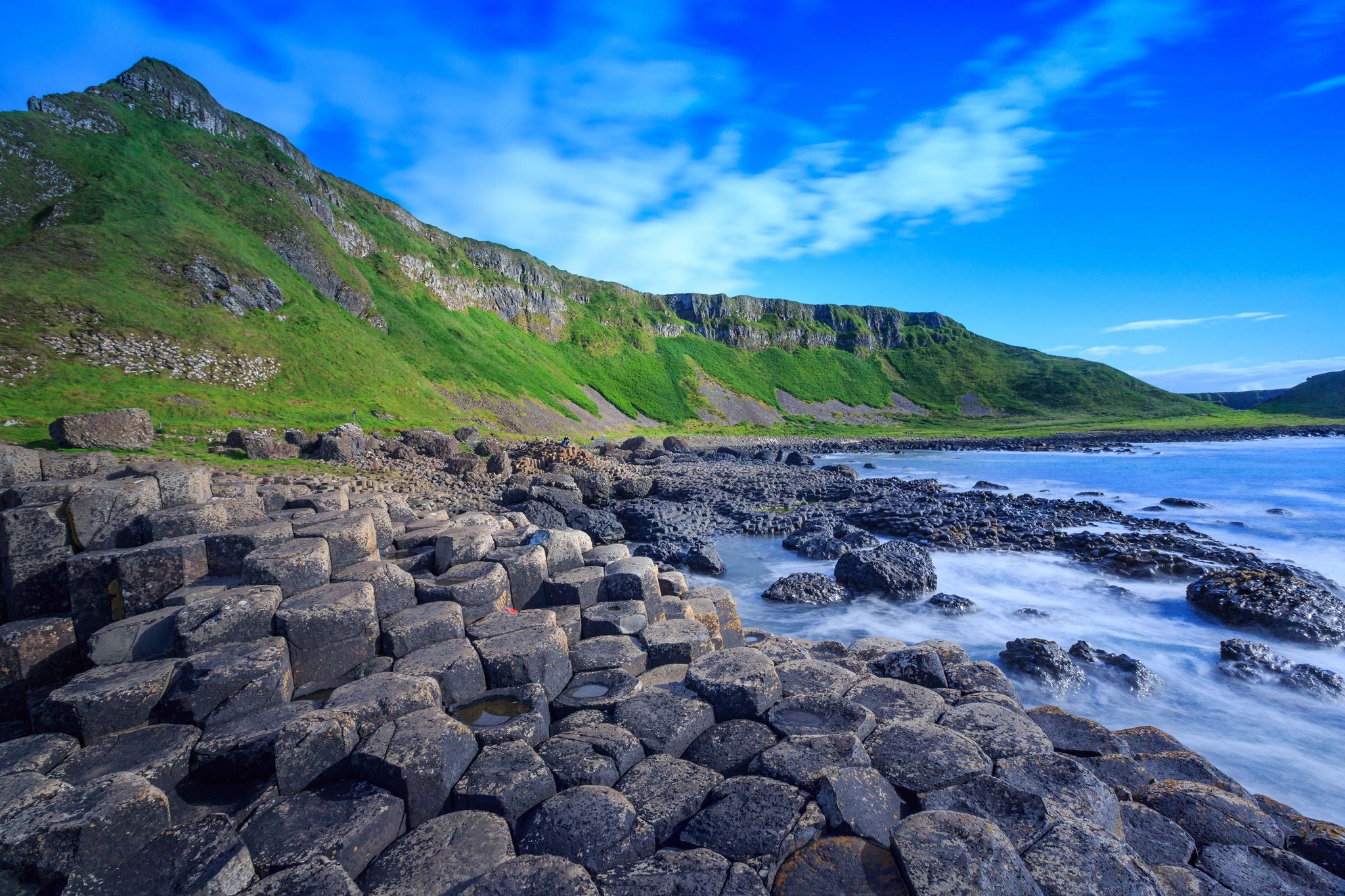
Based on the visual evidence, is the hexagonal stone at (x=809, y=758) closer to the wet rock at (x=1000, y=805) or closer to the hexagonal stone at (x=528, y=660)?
the wet rock at (x=1000, y=805)

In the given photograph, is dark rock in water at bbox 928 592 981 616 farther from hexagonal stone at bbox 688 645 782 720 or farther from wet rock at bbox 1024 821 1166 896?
wet rock at bbox 1024 821 1166 896

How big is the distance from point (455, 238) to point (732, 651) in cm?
10554

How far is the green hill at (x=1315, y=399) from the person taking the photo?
12762 centimetres

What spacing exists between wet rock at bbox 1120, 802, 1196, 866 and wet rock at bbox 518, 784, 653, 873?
3.49m

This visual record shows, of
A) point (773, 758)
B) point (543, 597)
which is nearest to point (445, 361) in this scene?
point (543, 597)

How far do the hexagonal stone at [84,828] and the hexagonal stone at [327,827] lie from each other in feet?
1.82

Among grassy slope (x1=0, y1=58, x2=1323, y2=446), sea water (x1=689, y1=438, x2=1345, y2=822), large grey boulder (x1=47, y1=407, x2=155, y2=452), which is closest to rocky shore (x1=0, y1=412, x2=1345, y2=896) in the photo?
sea water (x1=689, y1=438, x2=1345, y2=822)

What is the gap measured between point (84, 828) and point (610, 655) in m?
3.98

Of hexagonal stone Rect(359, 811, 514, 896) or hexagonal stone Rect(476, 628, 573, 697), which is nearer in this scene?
hexagonal stone Rect(359, 811, 514, 896)

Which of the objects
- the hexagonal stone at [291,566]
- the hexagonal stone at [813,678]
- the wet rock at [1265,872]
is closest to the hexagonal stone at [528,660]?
the hexagonal stone at [291,566]

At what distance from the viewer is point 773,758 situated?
13.4ft

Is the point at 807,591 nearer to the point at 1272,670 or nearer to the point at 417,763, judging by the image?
the point at 1272,670

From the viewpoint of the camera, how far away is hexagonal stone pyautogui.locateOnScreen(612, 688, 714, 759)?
4.54 m

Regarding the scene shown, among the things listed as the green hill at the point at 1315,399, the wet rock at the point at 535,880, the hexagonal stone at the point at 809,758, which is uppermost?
the green hill at the point at 1315,399
